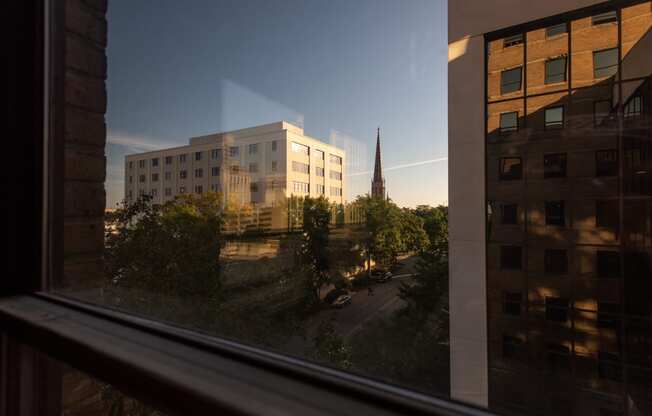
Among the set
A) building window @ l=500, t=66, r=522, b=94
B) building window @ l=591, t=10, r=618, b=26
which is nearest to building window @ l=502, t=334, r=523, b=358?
building window @ l=500, t=66, r=522, b=94

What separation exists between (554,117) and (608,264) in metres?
0.21

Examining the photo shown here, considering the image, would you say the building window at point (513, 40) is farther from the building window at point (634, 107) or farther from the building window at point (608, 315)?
the building window at point (608, 315)

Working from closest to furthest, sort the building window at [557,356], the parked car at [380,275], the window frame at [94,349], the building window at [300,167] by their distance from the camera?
the window frame at [94,349] < the building window at [557,356] < the parked car at [380,275] < the building window at [300,167]

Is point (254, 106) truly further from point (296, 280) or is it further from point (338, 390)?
point (338, 390)

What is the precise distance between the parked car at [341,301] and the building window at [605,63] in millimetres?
528

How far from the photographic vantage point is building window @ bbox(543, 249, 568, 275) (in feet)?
1.52

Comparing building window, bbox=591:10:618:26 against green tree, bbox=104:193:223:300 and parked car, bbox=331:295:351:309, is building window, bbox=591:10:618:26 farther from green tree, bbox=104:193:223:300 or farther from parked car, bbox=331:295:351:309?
green tree, bbox=104:193:223:300

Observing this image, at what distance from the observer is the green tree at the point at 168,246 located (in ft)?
2.82

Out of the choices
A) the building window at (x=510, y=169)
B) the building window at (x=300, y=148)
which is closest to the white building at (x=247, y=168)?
the building window at (x=300, y=148)

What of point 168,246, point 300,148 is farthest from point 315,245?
point 168,246

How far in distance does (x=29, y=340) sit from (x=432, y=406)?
2.52ft

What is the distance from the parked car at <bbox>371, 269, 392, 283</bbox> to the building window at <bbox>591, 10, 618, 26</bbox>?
486 mm

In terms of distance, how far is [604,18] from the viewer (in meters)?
0.47

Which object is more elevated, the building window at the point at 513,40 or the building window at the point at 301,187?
the building window at the point at 513,40
